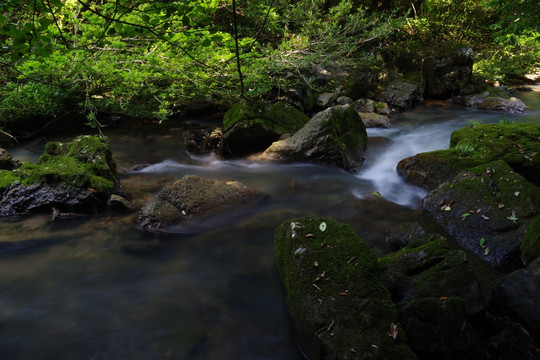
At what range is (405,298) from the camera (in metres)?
3.07

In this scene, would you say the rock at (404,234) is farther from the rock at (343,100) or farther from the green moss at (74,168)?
the rock at (343,100)

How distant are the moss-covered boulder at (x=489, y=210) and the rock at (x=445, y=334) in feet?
6.46

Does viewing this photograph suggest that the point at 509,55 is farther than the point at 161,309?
Yes

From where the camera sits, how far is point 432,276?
3057mm

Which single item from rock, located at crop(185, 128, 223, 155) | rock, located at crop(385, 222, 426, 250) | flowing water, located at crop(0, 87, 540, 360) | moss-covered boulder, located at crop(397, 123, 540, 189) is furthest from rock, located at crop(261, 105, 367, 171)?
rock, located at crop(385, 222, 426, 250)

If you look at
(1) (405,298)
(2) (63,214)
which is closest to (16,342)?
(2) (63,214)

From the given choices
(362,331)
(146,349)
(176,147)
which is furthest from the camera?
(176,147)

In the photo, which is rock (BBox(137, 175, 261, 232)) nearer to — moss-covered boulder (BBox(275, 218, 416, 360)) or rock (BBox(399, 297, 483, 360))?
moss-covered boulder (BBox(275, 218, 416, 360))

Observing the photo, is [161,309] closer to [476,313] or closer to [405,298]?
[405,298]

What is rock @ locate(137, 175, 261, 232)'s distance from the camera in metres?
5.26

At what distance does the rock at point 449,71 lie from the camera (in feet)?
50.8

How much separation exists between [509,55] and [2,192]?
21.2 metres

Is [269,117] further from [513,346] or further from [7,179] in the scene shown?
[513,346]

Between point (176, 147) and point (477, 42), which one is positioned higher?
point (477, 42)
